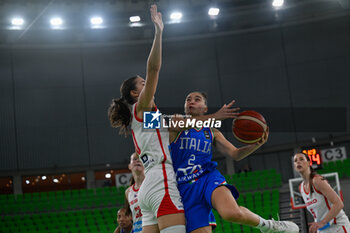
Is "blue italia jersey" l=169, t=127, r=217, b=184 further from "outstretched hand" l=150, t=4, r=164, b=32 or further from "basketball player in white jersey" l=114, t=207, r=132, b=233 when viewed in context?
"basketball player in white jersey" l=114, t=207, r=132, b=233

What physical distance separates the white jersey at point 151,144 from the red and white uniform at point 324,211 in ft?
9.62


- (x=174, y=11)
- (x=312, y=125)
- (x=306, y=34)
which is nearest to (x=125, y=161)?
(x=174, y=11)

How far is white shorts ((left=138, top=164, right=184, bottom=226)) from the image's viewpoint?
11.4 feet

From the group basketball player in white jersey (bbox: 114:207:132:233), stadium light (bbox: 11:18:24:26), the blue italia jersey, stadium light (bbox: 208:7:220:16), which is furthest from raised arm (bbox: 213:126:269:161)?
stadium light (bbox: 11:18:24:26)

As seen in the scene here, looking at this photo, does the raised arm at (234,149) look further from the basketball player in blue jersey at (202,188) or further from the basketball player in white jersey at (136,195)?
the basketball player in white jersey at (136,195)

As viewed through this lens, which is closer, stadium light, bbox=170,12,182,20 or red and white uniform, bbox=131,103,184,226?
red and white uniform, bbox=131,103,184,226

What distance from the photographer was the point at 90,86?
806 inches

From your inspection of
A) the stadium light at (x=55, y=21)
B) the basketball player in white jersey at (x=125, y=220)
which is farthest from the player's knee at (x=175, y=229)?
the stadium light at (x=55, y=21)

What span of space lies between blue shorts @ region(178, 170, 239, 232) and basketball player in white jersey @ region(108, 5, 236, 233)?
0.28 feet

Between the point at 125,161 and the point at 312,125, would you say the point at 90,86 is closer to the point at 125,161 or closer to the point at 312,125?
the point at 125,161

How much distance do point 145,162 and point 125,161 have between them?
17016 millimetres

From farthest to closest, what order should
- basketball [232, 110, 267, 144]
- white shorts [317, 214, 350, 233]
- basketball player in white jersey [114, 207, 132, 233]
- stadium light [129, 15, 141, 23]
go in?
1. stadium light [129, 15, 141, 23]
2. basketball player in white jersey [114, 207, 132, 233]
3. white shorts [317, 214, 350, 233]
4. basketball [232, 110, 267, 144]

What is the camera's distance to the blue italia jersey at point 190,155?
371cm

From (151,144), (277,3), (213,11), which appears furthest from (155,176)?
(277,3)
